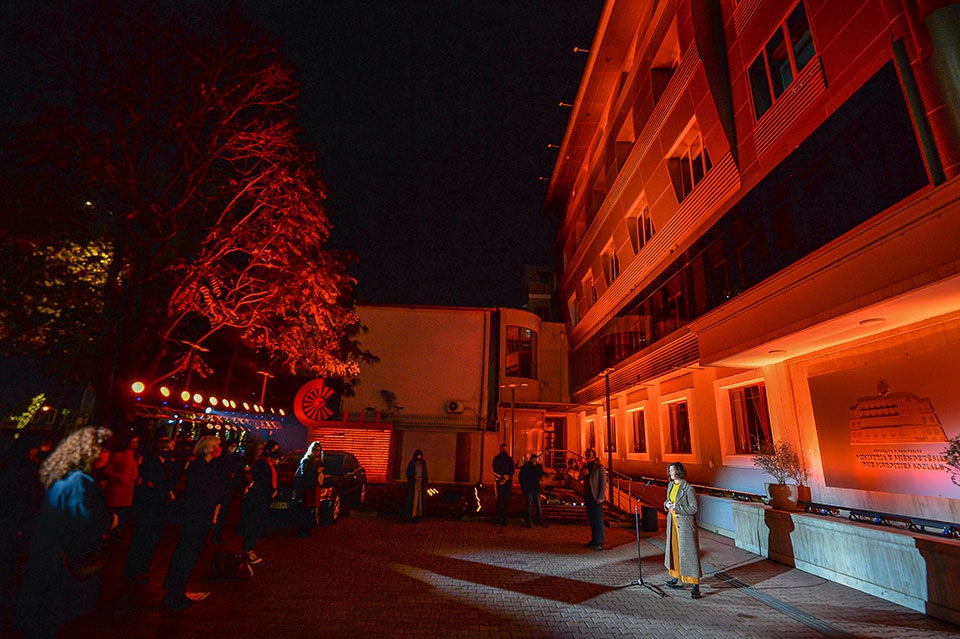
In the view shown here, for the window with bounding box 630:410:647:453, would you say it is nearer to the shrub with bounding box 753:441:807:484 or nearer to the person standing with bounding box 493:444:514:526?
the person standing with bounding box 493:444:514:526

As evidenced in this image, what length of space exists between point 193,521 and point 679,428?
Answer: 13.0 meters

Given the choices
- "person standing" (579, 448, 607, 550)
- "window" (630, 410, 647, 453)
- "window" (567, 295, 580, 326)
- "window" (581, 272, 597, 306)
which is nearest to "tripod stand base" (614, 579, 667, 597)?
"person standing" (579, 448, 607, 550)

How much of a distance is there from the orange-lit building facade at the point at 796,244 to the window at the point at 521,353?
6249mm

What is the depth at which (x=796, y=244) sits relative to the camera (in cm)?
826

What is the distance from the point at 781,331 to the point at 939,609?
13.3 feet

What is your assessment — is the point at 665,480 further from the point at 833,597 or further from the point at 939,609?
the point at 939,609

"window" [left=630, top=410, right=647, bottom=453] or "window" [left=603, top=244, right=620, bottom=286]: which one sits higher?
"window" [left=603, top=244, right=620, bottom=286]

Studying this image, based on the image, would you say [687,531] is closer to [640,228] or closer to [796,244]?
[796,244]

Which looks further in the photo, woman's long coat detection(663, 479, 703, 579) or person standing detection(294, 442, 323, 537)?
person standing detection(294, 442, 323, 537)

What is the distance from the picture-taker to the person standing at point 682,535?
616 centimetres

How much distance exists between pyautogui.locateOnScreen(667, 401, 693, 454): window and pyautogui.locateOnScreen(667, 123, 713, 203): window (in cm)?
638

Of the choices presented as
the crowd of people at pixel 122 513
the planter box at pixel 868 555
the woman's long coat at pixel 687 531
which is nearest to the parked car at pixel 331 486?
the crowd of people at pixel 122 513

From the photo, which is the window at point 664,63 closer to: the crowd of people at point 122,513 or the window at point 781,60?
the window at point 781,60

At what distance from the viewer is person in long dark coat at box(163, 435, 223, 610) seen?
16.4ft
